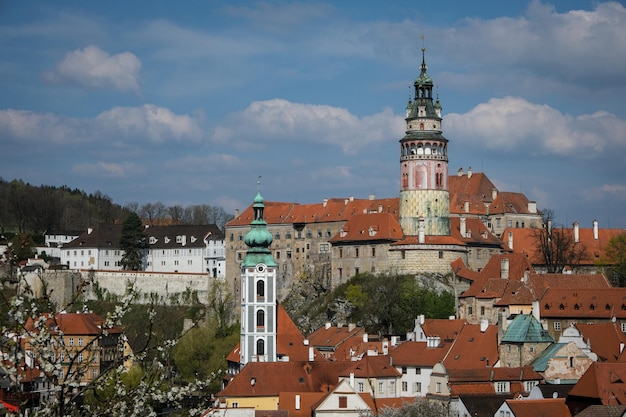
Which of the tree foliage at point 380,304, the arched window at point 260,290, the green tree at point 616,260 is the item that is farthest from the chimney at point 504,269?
the arched window at point 260,290

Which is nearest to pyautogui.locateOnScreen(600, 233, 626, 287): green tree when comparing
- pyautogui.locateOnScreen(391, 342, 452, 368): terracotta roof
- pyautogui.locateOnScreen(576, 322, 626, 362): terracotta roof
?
pyautogui.locateOnScreen(576, 322, 626, 362): terracotta roof

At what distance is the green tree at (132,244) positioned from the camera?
104 m

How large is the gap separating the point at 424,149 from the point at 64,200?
2441 inches

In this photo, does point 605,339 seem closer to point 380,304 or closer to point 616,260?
point 380,304

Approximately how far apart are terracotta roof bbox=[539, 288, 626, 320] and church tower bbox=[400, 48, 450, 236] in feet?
57.0

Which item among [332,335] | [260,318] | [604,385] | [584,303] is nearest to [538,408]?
[604,385]

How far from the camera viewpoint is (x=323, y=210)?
305 ft

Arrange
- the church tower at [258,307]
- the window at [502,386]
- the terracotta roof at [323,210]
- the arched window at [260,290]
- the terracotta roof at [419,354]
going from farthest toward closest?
the terracotta roof at [323,210], the arched window at [260,290], the church tower at [258,307], the terracotta roof at [419,354], the window at [502,386]

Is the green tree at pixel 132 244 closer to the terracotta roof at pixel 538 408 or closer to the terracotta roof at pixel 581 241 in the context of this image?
the terracotta roof at pixel 581 241

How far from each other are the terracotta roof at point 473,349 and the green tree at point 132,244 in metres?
49.0

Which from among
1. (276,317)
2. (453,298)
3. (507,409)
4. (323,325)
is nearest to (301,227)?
(323,325)

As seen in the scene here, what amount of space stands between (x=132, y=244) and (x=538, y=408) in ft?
207

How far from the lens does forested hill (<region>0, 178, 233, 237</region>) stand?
12138 centimetres

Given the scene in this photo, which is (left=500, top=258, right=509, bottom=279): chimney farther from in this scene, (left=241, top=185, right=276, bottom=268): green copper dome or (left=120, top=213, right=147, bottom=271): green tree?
(left=120, top=213, right=147, bottom=271): green tree
